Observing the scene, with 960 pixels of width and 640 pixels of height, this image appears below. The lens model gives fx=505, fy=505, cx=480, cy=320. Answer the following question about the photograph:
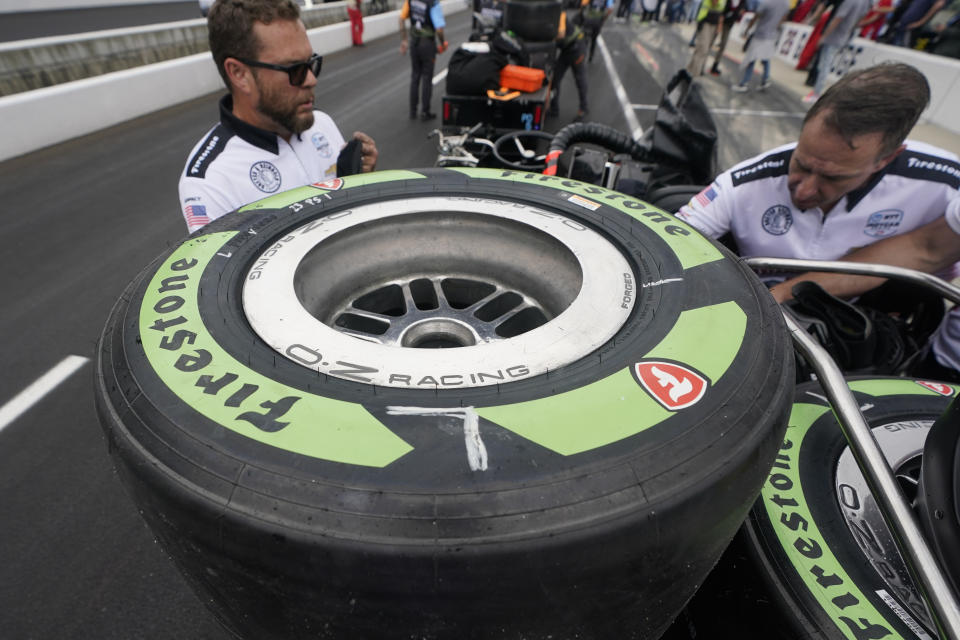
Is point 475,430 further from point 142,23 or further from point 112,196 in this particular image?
point 142,23

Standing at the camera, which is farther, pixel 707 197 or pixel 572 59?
pixel 572 59

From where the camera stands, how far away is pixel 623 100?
330 inches

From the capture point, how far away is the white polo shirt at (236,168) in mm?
1987

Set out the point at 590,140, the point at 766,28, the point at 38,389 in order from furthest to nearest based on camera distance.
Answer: the point at 766,28 → the point at 590,140 → the point at 38,389

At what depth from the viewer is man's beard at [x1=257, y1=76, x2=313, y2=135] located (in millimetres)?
2181

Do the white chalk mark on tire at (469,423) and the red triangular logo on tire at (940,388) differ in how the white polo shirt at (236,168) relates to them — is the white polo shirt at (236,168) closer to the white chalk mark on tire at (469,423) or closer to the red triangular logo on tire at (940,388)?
the white chalk mark on tire at (469,423)

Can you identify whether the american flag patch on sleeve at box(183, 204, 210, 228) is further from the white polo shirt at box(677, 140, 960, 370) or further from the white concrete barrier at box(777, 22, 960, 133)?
the white concrete barrier at box(777, 22, 960, 133)

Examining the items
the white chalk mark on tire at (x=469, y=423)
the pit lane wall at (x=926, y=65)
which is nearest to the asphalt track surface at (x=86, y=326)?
the white chalk mark on tire at (x=469, y=423)

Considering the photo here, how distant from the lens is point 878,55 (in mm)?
9555

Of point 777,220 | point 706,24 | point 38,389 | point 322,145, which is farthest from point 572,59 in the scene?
point 38,389

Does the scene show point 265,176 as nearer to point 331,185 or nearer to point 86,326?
point 331,185

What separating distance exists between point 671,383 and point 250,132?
2069mm

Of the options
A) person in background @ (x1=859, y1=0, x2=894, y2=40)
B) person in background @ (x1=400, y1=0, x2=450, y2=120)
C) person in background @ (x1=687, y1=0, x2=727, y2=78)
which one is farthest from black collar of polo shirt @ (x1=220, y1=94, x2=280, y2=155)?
person in background @ (x1=859, y1=0, x2=894, y2=40)

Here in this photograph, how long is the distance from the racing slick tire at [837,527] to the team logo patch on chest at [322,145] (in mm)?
2258
